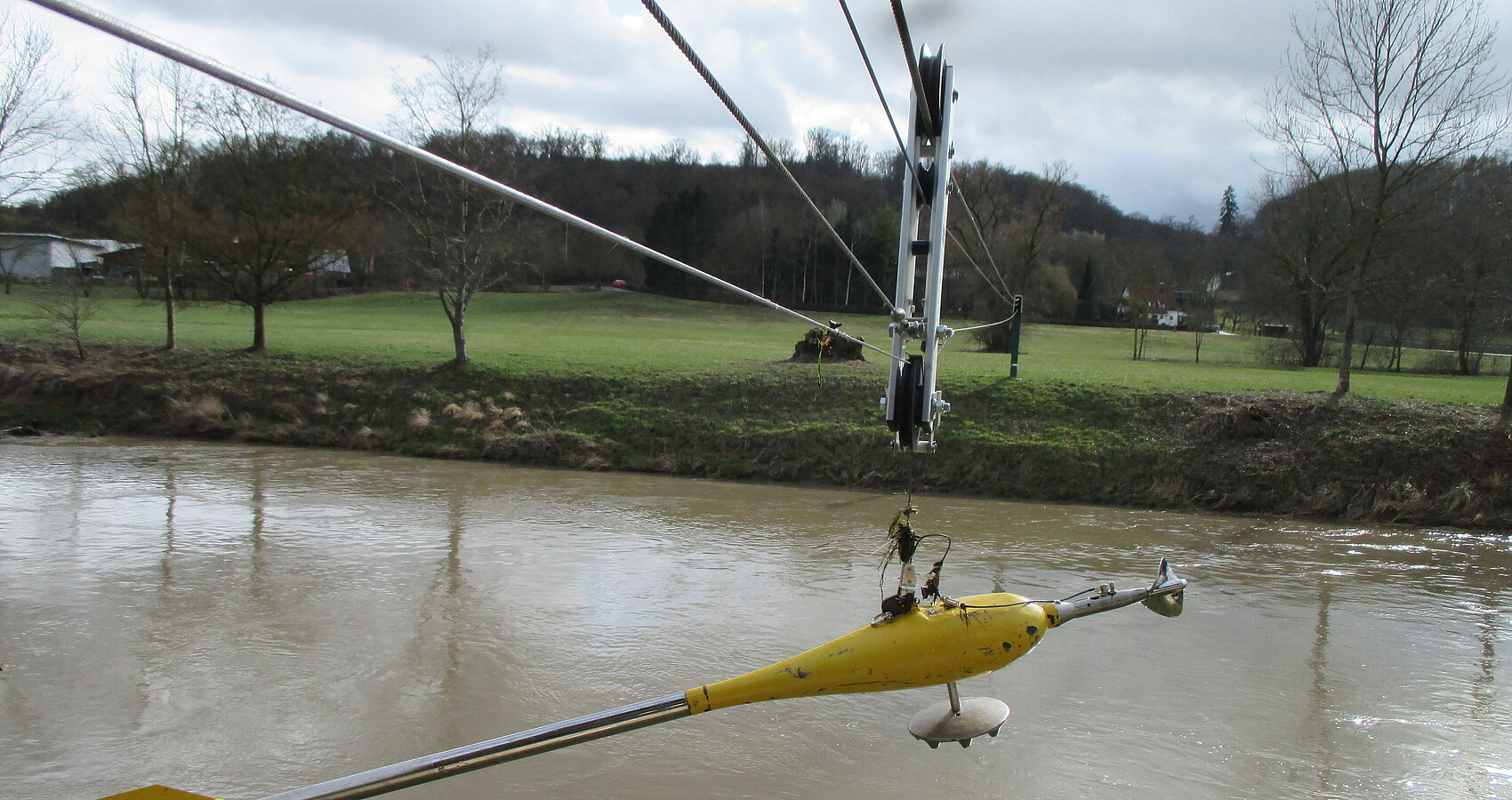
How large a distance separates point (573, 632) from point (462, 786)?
8.52 ft

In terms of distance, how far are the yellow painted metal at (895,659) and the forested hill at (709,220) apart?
34.1ft

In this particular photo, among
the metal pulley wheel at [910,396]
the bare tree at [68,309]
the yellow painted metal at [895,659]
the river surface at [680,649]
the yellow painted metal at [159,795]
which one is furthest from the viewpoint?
the bare tree at [68,309]

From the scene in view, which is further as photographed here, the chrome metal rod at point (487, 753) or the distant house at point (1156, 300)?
the distant house at point (1156, 300)

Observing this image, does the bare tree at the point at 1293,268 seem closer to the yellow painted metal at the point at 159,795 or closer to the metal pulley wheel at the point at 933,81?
the metal pulley wheel at the point at 933,81

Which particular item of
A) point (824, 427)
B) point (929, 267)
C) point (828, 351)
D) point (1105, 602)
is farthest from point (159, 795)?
point (828, 351)

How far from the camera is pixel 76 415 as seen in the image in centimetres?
1966

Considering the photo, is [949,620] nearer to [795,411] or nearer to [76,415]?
[795,411]

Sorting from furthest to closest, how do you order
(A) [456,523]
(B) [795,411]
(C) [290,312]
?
(C) [290,312]
(B) [795,411]
(A) [456,523]

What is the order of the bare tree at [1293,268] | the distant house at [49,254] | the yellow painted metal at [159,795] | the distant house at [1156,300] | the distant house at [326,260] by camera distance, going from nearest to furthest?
the yellow painted metal at [159,795], the distant house at [326,260], the distant house at [49,254], the bare tree at [1293,268], the distant house at [1156,300]

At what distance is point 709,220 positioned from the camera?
51.5 meters

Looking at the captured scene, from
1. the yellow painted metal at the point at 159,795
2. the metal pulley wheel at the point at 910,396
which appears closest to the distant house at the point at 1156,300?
the metal pulley wheel at the point at 910,396

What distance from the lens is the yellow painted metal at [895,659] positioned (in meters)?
4.38

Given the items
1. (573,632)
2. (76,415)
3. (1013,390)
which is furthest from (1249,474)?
(76,415)

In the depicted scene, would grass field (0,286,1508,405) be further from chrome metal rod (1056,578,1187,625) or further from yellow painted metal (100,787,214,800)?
yellow painted metal (100,787,214,800)
